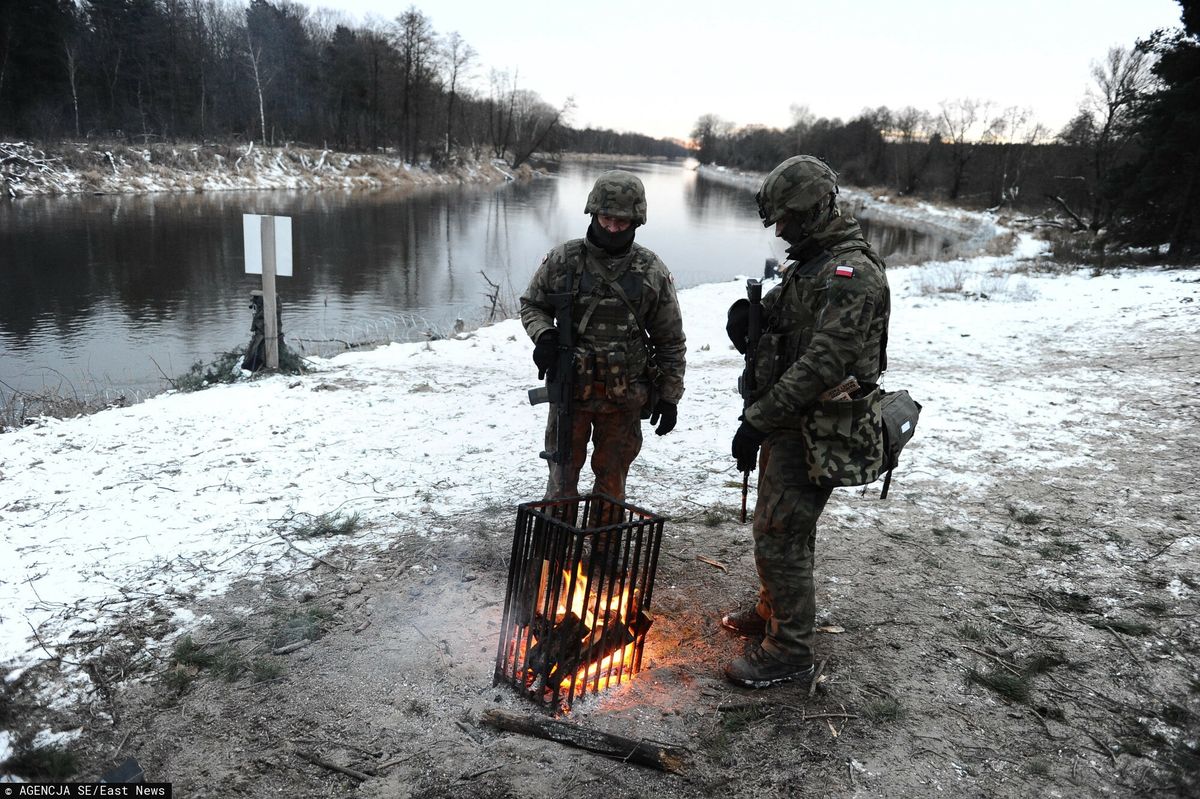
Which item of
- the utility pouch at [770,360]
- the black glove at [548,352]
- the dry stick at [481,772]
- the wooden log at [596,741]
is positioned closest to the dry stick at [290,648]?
the wooden log at [596,741]

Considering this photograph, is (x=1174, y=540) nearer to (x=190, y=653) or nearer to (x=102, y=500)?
(x=190, y=653)

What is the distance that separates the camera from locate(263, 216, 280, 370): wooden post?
7500 mm

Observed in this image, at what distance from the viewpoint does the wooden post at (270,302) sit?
7500 mm

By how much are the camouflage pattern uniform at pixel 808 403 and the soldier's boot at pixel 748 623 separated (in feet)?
0.96

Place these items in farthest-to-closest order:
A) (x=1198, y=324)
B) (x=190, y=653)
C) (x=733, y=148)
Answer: (x=733, y=148)
(x=1198, y=324)
(x=190, y=653)

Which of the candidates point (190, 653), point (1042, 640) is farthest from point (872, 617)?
point (190, 653)

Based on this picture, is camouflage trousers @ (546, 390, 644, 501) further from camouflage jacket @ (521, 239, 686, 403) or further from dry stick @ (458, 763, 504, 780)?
dry stick @ (458, 763, 504, 780)

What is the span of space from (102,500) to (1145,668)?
5965 mm

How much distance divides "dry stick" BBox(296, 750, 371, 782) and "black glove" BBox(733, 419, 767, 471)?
1918 millimetres

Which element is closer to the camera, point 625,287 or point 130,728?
point 130,728

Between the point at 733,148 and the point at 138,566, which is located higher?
the point at 733,148

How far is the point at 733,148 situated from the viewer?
120562 millimetres

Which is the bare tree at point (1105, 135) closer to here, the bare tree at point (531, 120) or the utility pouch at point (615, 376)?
the utility pouch at point (615, 376)

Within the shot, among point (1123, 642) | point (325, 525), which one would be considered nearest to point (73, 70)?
point (325, 525)
